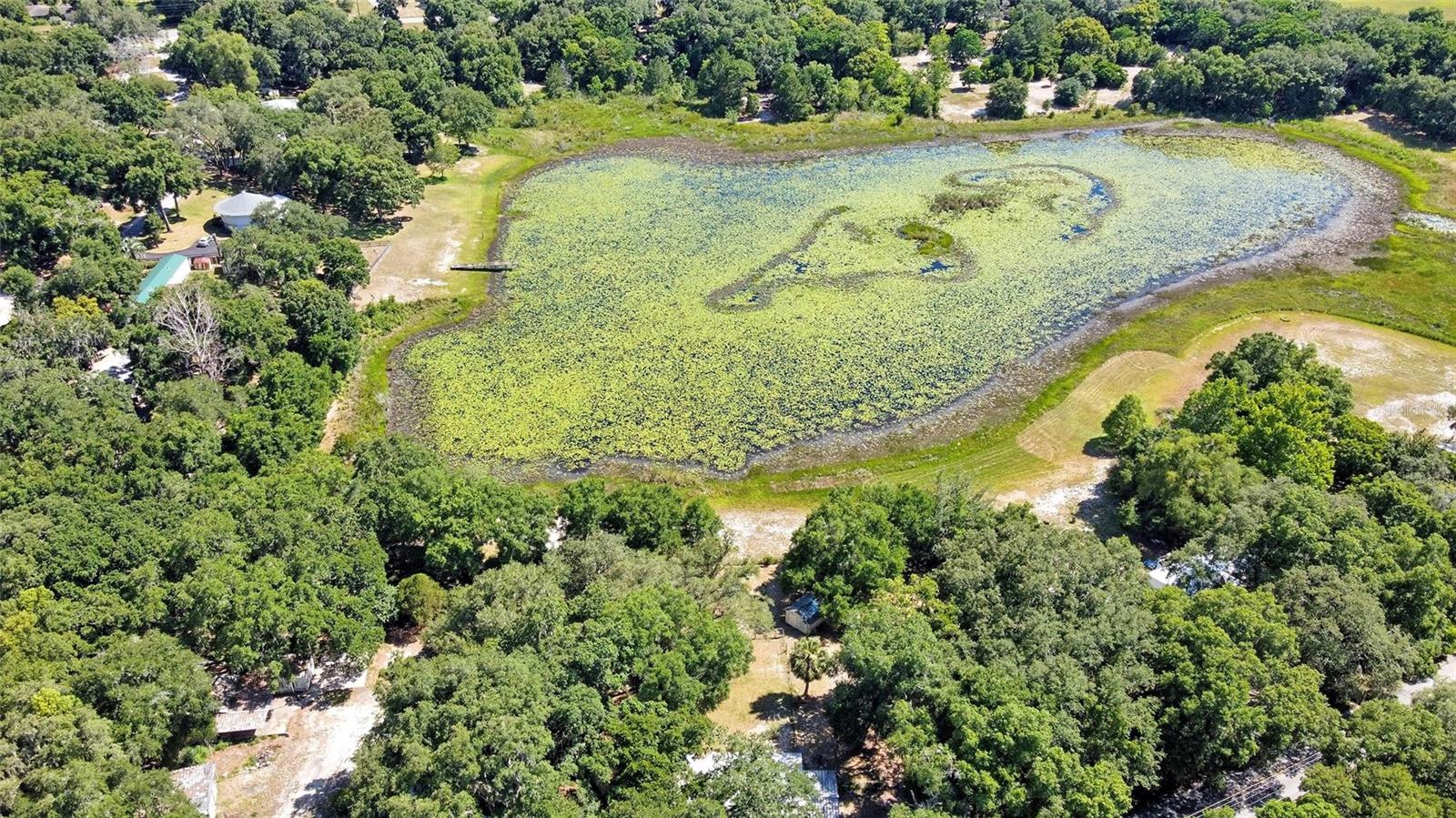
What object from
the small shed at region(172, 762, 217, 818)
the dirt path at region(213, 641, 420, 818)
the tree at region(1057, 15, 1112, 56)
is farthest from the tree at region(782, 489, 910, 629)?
the tree at region(1057, 15, 1112, 56)

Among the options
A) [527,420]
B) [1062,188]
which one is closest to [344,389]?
[527,420]

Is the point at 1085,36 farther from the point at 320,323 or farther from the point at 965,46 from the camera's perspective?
the point at 320,323

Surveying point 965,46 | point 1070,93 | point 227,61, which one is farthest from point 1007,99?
point 227,61

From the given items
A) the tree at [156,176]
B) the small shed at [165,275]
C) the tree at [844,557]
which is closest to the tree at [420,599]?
the tree at [844,557]

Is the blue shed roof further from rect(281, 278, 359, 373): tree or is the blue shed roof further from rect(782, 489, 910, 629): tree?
rect(281, 278, 359, 373): tree

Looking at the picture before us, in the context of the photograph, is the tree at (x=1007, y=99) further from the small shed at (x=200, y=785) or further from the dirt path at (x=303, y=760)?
the small shed at (x=200, y=785)

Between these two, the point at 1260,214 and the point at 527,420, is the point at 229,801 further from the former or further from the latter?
the point at 1260,214
